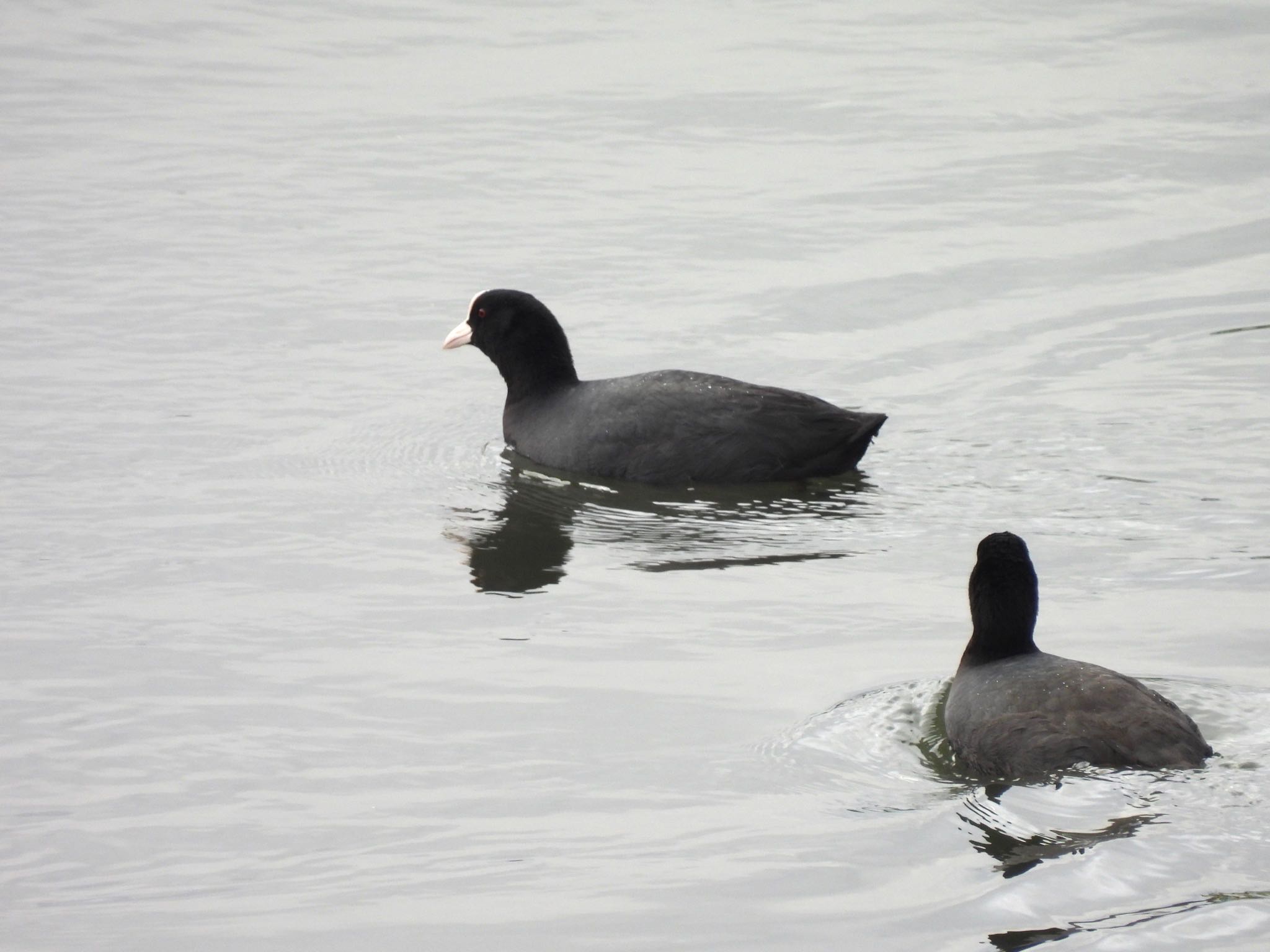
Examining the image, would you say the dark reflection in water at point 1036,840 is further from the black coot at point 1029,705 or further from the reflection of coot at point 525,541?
the reflection of coot at point 525,541

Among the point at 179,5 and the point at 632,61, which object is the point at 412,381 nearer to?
the point at 632,61

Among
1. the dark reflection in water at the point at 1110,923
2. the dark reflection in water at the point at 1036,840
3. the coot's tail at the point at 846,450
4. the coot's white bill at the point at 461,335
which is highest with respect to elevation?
the coot's white bill at the point at 461,335

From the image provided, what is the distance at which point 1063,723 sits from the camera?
5422 mm

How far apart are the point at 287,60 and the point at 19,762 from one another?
462 inches

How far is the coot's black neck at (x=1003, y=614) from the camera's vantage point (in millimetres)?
5961

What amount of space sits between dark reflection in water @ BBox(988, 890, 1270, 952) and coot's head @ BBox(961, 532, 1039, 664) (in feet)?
4.42

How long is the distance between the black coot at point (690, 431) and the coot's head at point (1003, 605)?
2492 millimetres

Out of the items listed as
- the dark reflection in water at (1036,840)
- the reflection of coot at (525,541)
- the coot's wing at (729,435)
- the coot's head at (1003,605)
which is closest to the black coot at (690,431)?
the coot's wing at (729,435)

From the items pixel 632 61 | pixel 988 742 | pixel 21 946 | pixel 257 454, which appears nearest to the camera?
pixel 21 946

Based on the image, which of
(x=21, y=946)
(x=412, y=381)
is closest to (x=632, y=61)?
(x=412, y=381)

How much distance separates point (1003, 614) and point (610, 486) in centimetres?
320

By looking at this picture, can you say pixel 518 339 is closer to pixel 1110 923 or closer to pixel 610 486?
pixel 610 486

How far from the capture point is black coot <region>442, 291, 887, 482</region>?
28.4 ft

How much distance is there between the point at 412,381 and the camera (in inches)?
407
